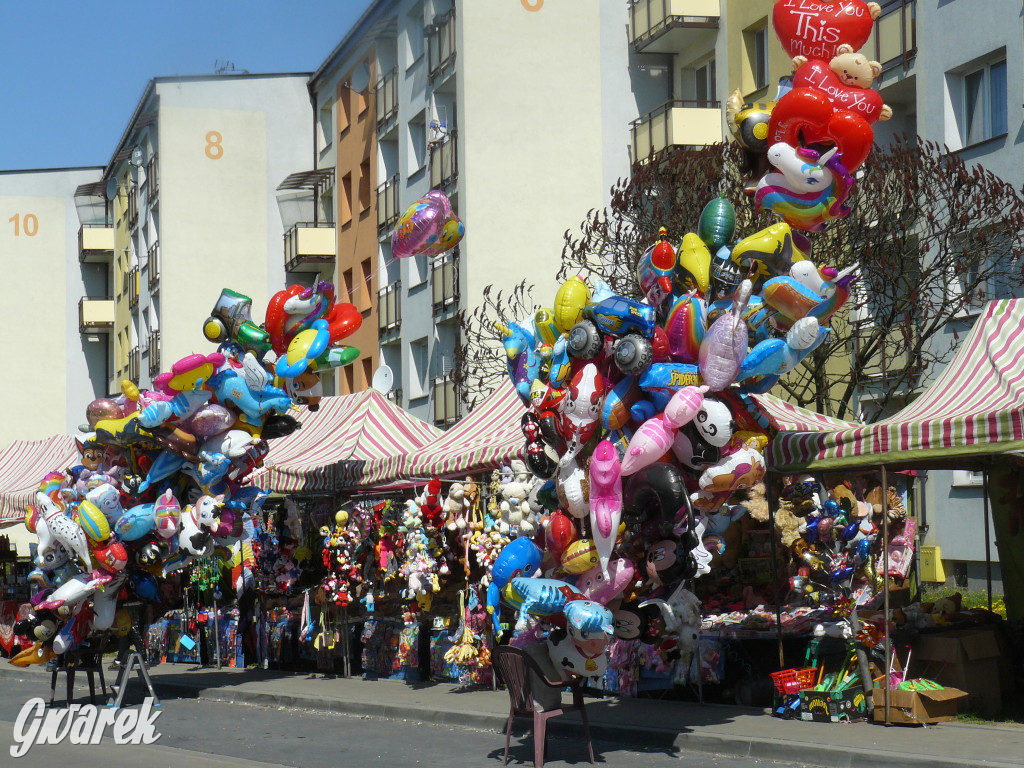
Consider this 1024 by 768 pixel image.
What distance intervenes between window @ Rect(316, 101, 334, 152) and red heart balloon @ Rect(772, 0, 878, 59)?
30.6 meters

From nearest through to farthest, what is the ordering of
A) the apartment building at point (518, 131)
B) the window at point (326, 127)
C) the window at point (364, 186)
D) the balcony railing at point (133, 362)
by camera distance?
the apartment building at point (518, 131) < the window at point (364, 186) < the window at point (326, 127) < the balcony railing at point (133, 362)

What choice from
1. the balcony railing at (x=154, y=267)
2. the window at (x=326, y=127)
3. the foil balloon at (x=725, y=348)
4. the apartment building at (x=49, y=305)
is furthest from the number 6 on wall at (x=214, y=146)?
the foil balloon at (x=725, y=348)

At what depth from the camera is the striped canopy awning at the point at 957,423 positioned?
982 cm

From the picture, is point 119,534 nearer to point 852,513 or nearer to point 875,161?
point 852,513

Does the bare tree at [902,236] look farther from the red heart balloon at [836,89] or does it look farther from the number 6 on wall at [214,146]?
the number 6 on wall at [214,146]

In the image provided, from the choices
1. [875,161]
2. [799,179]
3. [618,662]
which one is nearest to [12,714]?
[618,662]

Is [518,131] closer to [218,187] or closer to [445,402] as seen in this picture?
[445,402]

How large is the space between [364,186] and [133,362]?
15.2m

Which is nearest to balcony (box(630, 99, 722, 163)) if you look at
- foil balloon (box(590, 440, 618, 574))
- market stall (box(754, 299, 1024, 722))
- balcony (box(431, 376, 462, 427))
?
balcony (box(431, 376, 462, 427))

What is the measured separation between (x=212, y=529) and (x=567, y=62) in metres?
18.9

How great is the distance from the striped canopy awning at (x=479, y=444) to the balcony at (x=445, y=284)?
1373cm

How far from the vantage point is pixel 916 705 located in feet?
35.3

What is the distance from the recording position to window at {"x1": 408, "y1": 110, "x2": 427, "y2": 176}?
3319cm

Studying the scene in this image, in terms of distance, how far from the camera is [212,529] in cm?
1435
